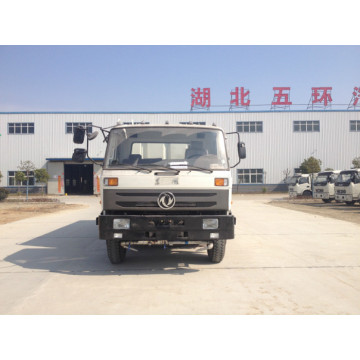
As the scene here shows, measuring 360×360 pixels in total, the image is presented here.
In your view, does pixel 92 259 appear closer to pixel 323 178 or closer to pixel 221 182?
pixel 221 182

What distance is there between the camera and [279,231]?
1049 centimetres

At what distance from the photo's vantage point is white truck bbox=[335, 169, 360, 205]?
19031 mm

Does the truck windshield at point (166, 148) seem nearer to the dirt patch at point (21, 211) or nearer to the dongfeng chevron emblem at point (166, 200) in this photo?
the dongfeng chevron emblem at point (166, 200)

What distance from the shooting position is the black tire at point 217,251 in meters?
6.11

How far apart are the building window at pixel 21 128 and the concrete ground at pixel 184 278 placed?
32708 mm

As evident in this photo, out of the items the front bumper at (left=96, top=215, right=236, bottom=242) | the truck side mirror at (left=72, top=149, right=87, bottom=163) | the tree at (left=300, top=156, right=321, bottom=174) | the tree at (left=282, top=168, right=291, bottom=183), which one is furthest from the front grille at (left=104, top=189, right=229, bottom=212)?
the tree at (left=282, top=168, right=291, bottom=183)

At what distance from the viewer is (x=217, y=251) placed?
6.24 m

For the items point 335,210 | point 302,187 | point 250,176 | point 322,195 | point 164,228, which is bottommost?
point 335,210

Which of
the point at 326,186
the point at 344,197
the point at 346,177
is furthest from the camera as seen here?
the point at 326,186

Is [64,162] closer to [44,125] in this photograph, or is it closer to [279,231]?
[44,125]

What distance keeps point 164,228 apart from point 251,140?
35.0 meters

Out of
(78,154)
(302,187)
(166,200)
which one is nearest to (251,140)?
(302,187)

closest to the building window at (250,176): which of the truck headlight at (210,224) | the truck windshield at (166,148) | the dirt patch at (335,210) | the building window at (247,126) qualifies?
the building window at (247,126)

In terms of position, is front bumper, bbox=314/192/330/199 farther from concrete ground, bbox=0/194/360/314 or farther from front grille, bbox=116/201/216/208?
front grille, bbox=116/201/216/208
